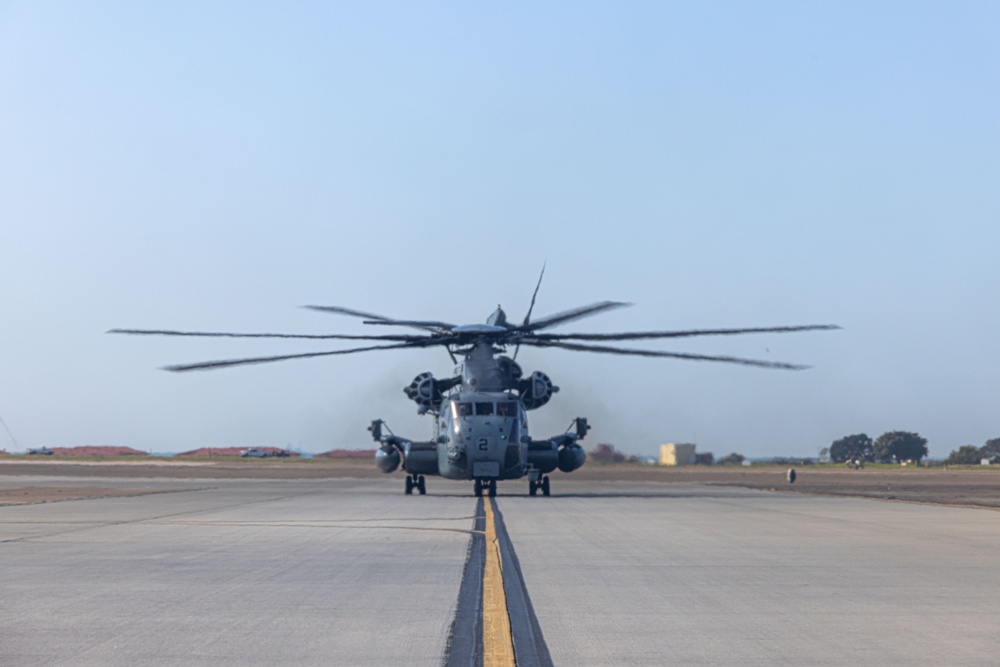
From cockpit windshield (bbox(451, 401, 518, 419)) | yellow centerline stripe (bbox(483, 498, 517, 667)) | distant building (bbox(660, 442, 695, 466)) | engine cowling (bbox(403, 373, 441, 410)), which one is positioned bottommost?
yellow centerline stripe (bbox(483, 498, 517, 667))

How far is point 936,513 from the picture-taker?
29.3 m

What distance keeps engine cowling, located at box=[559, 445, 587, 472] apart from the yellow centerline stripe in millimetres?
25164

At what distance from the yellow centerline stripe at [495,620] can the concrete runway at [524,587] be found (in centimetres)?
31

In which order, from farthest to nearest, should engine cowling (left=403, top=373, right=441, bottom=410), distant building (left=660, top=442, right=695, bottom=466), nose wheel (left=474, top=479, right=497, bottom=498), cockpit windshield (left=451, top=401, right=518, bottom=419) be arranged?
distant building (left=660, top=442, right=695, bottom=466)
engine cowling (left=403, top=373, right=441, bottom=410)
nose wheel (left=474, top=479, right=497, bottom=498)
cockpit windshield (left=451, top=401, right=518, bottom=419)

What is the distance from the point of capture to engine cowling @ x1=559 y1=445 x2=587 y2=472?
4194 centimetres

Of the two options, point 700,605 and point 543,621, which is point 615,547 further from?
point 543,621

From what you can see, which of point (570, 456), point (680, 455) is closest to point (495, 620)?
point (570, 456)

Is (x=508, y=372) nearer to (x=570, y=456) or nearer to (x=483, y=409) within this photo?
(x=483, y=409)

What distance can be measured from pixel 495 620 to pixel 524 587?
2.59 metres

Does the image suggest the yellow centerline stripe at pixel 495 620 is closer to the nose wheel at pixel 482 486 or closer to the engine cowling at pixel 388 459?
the nose wheel at pixel 482 486

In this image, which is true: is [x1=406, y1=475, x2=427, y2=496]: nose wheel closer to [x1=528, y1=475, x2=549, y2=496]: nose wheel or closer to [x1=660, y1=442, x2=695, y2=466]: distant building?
[x1=528, y1=475, x2=549, y2=496]: nose wheel

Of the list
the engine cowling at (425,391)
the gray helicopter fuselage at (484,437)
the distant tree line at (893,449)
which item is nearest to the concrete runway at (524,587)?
the gray helicopter fuselage at (484,437)

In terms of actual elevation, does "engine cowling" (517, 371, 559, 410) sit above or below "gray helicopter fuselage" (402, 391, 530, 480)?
above

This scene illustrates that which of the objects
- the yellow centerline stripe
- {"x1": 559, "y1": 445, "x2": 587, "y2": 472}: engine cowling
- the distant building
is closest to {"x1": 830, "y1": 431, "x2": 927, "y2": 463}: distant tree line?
the distant building
